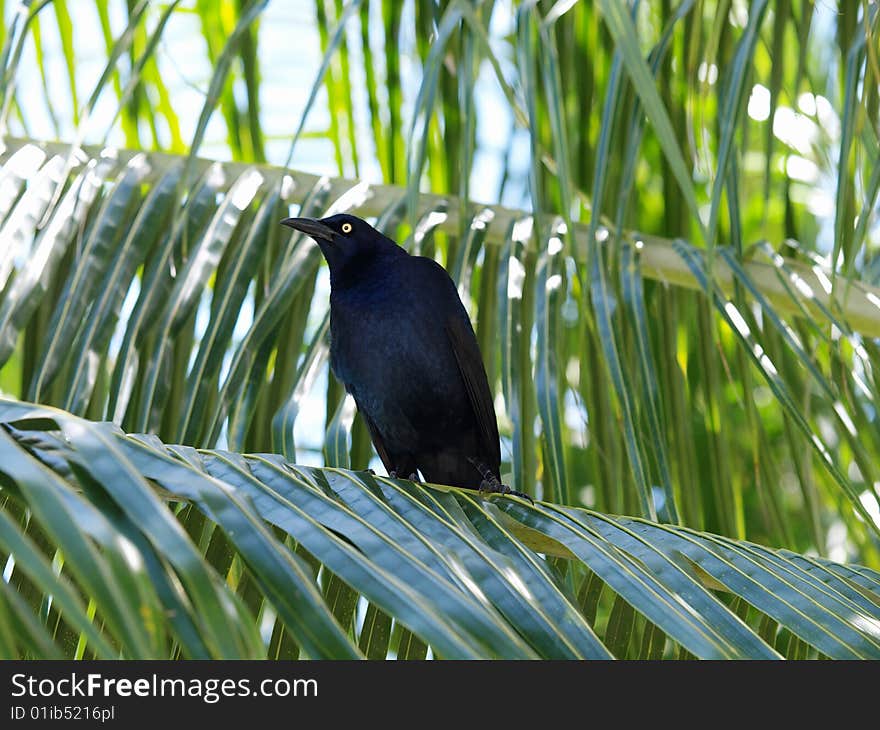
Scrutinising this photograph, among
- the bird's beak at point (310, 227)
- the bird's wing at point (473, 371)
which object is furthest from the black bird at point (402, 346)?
the bird's beak at point (310, 227)

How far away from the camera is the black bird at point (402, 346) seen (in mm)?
3018

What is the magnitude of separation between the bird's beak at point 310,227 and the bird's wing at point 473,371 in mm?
430

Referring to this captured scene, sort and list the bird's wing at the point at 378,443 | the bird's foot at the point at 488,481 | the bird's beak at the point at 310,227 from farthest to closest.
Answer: the bird's wing at the point at 378,443 → the bird's foot at the point at 488,481 → the bird's beak at the point at 310,227

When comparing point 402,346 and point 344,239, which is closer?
point 344,239

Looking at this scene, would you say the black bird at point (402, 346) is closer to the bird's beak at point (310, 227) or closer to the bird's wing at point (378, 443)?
the bird's wing at point (378, 443)

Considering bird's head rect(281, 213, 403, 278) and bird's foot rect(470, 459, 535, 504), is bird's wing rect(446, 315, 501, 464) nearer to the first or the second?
bird's foot rect(470, 459, 535, 504)

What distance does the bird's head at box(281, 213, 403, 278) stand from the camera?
2.79 meters

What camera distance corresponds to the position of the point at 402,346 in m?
3.10

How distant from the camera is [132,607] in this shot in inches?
38.7

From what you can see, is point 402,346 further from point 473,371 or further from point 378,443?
point 378,443

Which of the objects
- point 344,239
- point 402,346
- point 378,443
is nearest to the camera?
point 344,239

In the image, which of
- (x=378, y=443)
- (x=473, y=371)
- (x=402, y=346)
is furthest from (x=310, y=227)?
(x=378, y=443)

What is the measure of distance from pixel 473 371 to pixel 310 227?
0.61m

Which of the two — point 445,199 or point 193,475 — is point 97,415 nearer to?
point 445,199
